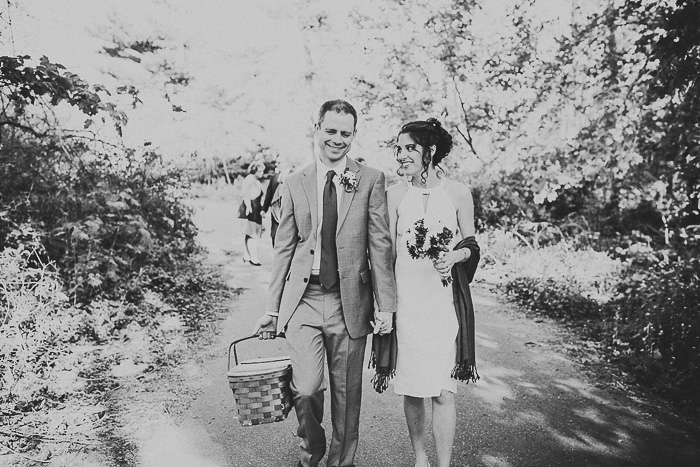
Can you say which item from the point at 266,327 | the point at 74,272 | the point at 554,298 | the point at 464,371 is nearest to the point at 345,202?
the point at 266,327

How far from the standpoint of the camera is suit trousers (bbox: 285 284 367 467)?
3.49 m

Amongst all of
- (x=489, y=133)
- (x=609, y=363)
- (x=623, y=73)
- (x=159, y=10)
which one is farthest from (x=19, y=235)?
(x=159, y=10)

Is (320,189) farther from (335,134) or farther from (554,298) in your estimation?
(554,298)

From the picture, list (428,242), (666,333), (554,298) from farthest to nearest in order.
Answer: (554,298), (666,333), (428,242)

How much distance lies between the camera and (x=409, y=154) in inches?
141

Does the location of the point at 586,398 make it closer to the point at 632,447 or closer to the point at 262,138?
the point at 632,447

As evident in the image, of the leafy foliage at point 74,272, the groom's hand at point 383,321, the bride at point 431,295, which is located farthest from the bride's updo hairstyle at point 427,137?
the leafy foliage at point 74,272

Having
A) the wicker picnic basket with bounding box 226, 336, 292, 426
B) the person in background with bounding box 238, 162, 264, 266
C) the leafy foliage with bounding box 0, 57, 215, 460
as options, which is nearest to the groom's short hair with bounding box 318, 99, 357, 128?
the wicker picnic basket with bounding box 226, 336, 292, 426

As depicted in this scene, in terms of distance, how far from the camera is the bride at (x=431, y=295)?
3557 millimetres

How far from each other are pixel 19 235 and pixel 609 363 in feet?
21.9

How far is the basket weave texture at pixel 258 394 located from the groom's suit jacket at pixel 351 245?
1.23ft

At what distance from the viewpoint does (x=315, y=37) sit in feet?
62.1

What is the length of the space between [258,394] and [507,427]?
2228 mm

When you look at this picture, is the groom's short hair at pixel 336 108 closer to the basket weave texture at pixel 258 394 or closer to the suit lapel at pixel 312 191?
the suit lapel at pixel 312 191
